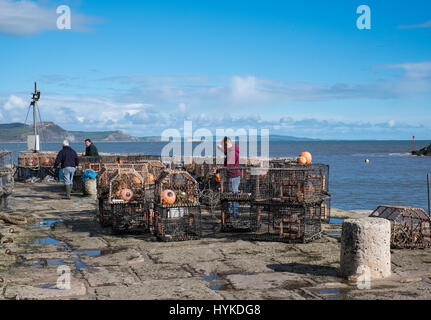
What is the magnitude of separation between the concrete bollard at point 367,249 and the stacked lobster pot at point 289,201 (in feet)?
8.15

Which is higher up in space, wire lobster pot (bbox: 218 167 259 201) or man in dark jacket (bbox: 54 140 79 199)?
man in dark jacket (bbox: 54 140 79 199)

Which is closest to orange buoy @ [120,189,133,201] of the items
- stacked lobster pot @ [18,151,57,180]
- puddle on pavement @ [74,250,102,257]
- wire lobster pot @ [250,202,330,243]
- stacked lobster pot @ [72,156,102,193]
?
puddle on pavement @ [74,250,102,257]

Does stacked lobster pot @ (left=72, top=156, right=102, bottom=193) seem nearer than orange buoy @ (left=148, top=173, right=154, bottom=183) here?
No

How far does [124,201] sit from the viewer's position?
36.8ft

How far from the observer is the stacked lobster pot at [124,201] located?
1136 cm

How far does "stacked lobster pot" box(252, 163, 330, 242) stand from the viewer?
33.8 ft

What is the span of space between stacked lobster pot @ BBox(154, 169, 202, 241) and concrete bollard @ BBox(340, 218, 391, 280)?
3.68 m

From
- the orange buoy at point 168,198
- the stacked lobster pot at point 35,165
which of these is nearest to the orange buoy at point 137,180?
the orange buoy at point 168,198

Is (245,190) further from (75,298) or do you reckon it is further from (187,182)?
(75,298)

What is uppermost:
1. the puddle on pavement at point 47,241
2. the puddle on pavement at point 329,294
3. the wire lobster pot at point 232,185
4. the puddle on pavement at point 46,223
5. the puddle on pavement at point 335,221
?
the wire lobster pot at point 232,185

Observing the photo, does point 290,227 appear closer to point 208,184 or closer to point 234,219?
point 234,219

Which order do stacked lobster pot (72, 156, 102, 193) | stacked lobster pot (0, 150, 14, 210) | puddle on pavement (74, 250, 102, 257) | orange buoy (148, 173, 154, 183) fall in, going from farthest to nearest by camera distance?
stacked lobster pot (72, 156, 102, 193), orange buoy (148, 173, 154, 183), stacked lobster pot (0, 150, 14, 210), puddle on pavement (74, 250, 102, 257)

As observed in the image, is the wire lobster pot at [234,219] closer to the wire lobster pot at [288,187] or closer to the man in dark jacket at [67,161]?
the wire lobster pot at [288,187]

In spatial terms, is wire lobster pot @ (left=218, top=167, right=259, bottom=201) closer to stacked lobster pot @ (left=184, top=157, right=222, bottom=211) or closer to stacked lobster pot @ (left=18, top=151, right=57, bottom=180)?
stacked lobster pot @ (left=184, top=157, right=222, bottom=211)
